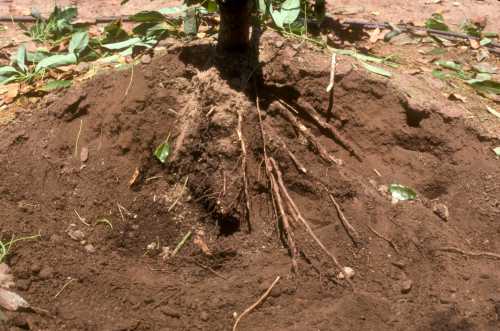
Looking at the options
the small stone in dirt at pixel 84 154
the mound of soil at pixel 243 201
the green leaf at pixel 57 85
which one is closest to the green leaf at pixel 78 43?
the green leaf at pixel 57 85

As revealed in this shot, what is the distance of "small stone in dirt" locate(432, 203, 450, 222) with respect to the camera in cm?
214

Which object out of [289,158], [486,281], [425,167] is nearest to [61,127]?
[289,158]

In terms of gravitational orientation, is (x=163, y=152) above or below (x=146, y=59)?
below

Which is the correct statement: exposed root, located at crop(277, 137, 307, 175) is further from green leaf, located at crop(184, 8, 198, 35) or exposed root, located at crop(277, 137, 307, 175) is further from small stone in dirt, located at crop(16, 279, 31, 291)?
small stone in dirt, located at crop(16, 279, 31, 291)

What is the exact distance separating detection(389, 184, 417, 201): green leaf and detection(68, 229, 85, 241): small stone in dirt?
3.84 ft

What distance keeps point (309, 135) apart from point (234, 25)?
0.51 m

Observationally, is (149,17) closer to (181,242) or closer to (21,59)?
(21,59)

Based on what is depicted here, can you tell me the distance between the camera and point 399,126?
2.29 m

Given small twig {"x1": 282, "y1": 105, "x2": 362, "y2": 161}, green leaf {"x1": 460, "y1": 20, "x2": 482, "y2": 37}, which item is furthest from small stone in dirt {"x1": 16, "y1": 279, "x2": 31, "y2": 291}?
green leaf {"x1": 460, "y1": 20, "x2": 482, "y2": 37}

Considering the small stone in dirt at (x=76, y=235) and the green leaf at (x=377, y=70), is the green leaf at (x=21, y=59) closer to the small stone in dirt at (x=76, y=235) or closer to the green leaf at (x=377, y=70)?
the small stone in dirt at (x=76, y=235)

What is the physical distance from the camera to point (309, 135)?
2186 mm

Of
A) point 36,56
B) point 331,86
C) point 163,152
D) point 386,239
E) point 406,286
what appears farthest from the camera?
point 36,56

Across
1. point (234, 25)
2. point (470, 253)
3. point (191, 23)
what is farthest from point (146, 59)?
point (470, 253)

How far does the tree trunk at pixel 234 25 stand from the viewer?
81.6 inches
